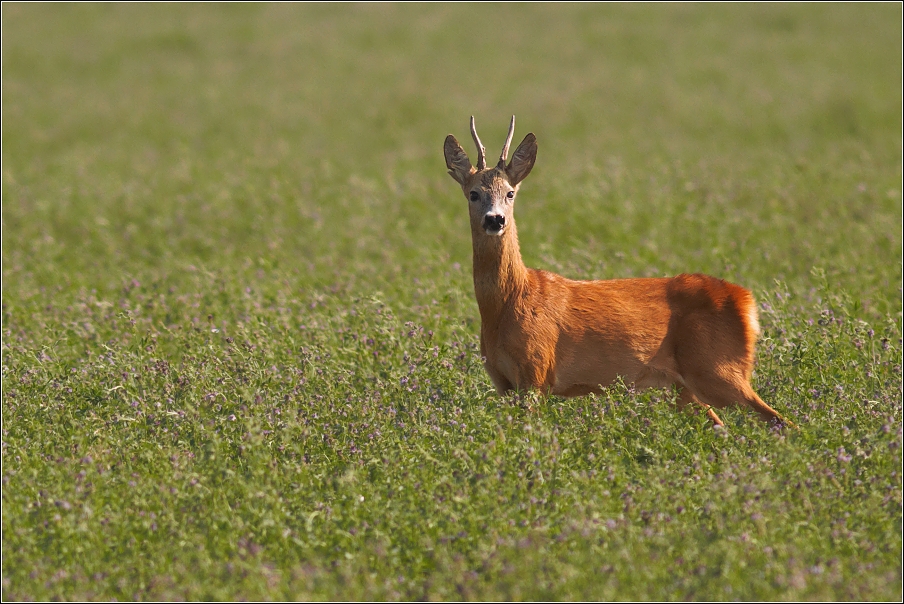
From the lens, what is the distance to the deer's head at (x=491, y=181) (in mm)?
6543

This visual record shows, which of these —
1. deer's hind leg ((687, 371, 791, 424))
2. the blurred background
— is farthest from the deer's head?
the blurred background

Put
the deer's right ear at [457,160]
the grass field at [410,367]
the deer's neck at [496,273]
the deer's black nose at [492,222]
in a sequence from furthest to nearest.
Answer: the deer's right ear at [457,160], the deer's neck at [496,273], the deer's black nose at [492,222], the grass field at [410,367]

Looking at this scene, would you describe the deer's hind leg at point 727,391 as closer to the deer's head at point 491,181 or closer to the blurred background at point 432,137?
the deer's head at point 491,181

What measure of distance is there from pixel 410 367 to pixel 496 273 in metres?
0.97

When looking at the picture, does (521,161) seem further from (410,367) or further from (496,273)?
(410,367)

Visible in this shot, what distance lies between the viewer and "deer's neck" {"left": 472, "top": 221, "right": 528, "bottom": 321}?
6.65 meters

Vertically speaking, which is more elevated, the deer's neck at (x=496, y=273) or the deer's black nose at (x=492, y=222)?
the deer's black nose at (x=492, y=222)

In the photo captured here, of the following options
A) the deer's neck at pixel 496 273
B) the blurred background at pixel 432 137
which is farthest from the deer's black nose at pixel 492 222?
the blurred background at pixel 432 137

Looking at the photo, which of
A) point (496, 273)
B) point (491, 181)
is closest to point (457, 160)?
point (491, 181)

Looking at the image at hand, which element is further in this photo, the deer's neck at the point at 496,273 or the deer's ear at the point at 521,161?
the deer's ear at the point at 521,161

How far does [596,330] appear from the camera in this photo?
667cm

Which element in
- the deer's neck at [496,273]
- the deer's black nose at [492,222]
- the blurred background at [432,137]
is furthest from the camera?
the blurred background at [432,137]

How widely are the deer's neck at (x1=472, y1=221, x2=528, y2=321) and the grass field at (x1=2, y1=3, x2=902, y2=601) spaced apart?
1.78 ft

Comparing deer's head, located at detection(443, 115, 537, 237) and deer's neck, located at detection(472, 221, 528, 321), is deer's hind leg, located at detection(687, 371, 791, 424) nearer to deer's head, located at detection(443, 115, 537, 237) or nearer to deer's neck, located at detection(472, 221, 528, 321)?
deer's neck, located at detection(472, 221, 528, 321)
